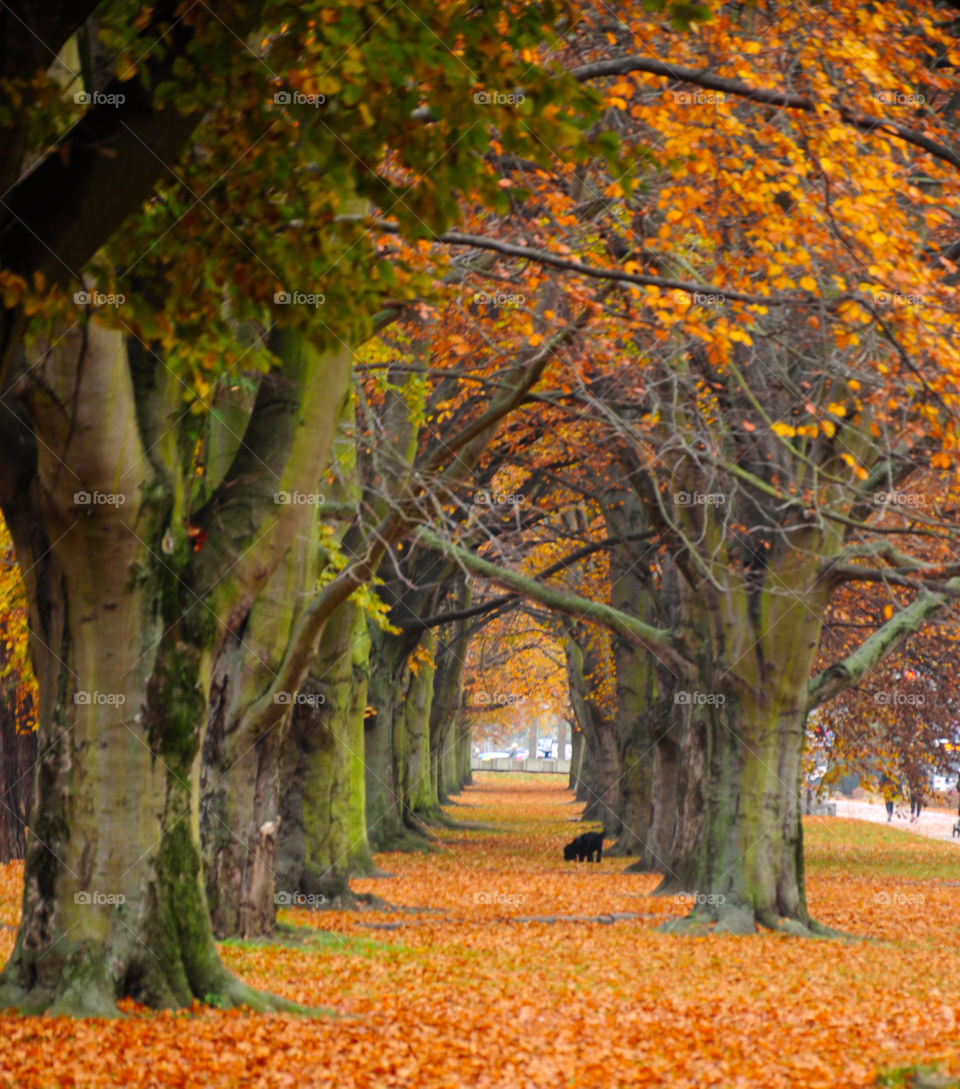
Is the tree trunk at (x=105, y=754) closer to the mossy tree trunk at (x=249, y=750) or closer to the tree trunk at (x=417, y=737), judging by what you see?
the mossy tree trunk at (x=249, y=750)

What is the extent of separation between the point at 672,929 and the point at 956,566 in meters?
4.89

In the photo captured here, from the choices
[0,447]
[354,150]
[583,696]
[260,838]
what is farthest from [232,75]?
[583,696]

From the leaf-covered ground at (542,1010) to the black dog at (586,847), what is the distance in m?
5.21

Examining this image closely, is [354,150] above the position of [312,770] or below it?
above

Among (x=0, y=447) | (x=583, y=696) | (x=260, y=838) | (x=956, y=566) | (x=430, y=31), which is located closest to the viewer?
(x=430, y=31)

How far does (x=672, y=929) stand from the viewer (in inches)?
546

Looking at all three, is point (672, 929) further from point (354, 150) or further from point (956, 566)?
point (354, 150)

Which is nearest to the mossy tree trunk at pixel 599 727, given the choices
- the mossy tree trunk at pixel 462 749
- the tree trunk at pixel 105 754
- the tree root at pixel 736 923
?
the tree root at pixel 736 923

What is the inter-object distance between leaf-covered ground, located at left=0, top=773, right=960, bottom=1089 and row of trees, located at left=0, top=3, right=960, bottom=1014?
749 mm

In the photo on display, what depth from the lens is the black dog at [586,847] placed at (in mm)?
23188

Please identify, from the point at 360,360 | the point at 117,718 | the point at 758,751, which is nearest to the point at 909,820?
the point at 758,751

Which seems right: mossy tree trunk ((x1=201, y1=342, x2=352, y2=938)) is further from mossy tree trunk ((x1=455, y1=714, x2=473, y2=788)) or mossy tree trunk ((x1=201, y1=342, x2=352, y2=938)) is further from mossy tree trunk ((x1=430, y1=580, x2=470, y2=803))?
mossy tree trunk ((x1=455, y1=714, x2=473, y2=788))

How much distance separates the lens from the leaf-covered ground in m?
6.88

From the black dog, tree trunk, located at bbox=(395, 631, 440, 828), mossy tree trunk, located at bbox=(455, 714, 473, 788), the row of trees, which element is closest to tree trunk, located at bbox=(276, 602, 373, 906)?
the row of trees
